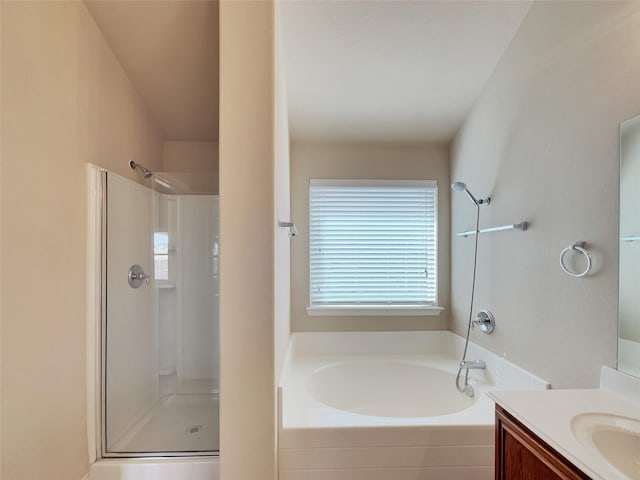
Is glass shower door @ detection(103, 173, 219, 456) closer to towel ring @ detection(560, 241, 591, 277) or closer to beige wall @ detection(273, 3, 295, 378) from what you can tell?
beige wall @ detection(273, 3, 295, 378)

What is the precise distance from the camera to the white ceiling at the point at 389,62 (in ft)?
5.44

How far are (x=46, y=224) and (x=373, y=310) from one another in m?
2.09

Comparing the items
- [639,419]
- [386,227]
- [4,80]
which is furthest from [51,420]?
[386,227]

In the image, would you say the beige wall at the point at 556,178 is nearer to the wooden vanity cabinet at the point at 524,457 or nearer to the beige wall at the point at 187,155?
the wooden vanity cabinet at the point at 524,457

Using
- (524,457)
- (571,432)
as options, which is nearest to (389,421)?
(524,457)

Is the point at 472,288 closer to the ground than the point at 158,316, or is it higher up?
higher up

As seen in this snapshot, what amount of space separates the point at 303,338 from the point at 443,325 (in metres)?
1.15

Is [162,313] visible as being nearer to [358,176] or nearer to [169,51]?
[169,51]

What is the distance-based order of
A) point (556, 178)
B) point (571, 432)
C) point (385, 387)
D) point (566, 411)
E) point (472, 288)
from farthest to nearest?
point (385, 387), point (472, 288), point (556, 178), point (566, 411), point (571, 432)

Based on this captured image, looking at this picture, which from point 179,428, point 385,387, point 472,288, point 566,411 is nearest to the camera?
point 566,411

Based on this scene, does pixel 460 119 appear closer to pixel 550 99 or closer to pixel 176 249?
pixel 550 99

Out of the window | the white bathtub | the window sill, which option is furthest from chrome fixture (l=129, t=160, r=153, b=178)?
the white bathtub

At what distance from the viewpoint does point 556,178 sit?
1476mm

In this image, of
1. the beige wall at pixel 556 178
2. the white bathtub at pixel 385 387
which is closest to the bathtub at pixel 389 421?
the white bathtub at pixel 385 387
